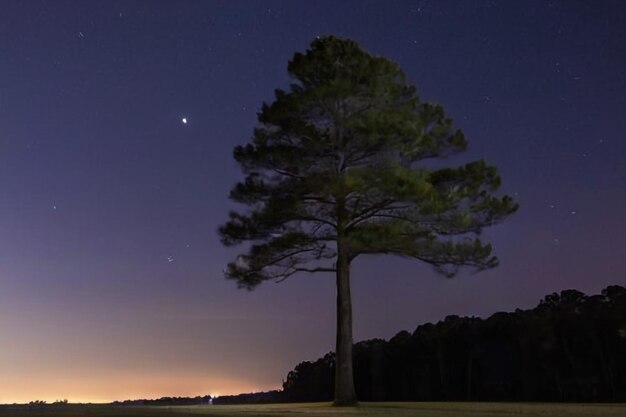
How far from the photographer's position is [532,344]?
38094 mm

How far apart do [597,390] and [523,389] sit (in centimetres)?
384

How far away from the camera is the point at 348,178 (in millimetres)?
25094

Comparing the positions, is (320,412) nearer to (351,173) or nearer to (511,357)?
(351,173)

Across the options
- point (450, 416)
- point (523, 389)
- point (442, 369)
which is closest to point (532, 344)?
point (523, 389)

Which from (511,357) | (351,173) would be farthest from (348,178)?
(511,357)

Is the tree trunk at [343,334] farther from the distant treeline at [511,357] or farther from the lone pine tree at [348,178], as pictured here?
the distant treeline at [511,357]

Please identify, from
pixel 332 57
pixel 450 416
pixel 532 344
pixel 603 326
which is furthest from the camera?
pixel 532 344

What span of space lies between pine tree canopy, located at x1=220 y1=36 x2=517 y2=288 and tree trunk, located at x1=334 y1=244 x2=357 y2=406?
1.90 ft

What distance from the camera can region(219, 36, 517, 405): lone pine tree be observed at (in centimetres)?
2561

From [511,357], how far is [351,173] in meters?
19.3

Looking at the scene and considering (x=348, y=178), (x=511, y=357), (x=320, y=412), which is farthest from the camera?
(x=511, y=357)

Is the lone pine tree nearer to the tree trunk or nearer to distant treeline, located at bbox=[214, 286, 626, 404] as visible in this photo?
the tree trunk

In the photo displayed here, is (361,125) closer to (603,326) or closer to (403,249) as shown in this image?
(403,249)

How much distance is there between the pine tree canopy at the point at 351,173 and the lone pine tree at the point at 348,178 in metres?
0.03
